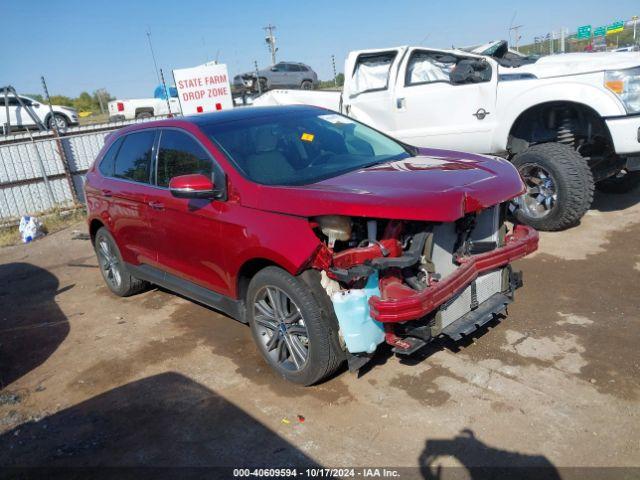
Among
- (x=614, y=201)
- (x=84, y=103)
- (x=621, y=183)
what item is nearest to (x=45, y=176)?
(x=614, y=201)

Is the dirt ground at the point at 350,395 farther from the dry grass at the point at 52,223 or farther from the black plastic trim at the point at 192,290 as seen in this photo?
the dry grass at the point at 52,223

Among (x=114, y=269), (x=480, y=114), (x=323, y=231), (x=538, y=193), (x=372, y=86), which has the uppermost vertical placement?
(x=372, y=86)

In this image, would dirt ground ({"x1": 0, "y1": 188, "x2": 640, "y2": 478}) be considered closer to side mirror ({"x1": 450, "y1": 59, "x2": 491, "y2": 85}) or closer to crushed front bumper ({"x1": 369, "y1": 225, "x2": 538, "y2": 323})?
crushed front bumper ({"x1": 369, "y1": 225, "x2": 538, "y2": 323})

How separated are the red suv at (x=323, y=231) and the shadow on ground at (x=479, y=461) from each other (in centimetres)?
58

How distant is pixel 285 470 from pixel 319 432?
34 cm

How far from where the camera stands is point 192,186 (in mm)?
3549

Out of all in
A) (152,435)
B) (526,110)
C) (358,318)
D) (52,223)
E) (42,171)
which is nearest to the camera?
(358,318)

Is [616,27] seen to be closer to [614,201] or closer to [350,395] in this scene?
[614,201]

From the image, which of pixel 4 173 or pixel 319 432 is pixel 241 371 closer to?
pixel 319 432

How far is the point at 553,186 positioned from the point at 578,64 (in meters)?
→ 1.37

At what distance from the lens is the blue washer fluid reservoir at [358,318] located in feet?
10.1

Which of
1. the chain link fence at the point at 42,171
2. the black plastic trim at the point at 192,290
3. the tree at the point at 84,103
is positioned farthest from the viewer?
the tree at the point at 84,103

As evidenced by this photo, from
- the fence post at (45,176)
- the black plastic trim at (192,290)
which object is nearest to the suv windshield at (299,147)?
the black plastic trim at (192,290)

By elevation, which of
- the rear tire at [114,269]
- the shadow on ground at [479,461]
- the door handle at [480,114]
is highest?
the door handle at [480,114]
